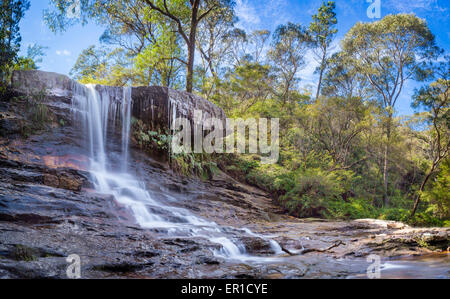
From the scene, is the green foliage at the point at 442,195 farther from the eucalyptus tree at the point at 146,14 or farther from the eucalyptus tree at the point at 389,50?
the eucalyptus tree at the point at 146,14

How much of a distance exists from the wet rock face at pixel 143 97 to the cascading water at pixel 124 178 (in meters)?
0.17

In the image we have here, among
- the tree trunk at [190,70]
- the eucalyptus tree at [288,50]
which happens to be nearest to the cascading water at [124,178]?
the tree trunk at [190,70]

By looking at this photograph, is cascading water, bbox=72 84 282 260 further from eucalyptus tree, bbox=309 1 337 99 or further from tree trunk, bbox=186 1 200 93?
eucalyptus tree, bbox=309 1 337 99

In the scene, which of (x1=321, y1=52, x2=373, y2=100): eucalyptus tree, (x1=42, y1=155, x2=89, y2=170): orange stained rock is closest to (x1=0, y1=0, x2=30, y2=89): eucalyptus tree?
(x1=42, y1=155, x2=89, y2=170): orange stained rock

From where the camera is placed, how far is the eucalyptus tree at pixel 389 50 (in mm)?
17578

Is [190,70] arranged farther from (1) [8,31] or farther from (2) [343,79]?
(2) [343,79]

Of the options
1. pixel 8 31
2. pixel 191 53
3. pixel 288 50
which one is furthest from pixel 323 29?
pixel 8 31

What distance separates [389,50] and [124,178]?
65.4 feet

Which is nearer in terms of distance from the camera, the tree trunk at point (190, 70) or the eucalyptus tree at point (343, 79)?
the tree trunk at point (190, 70)
